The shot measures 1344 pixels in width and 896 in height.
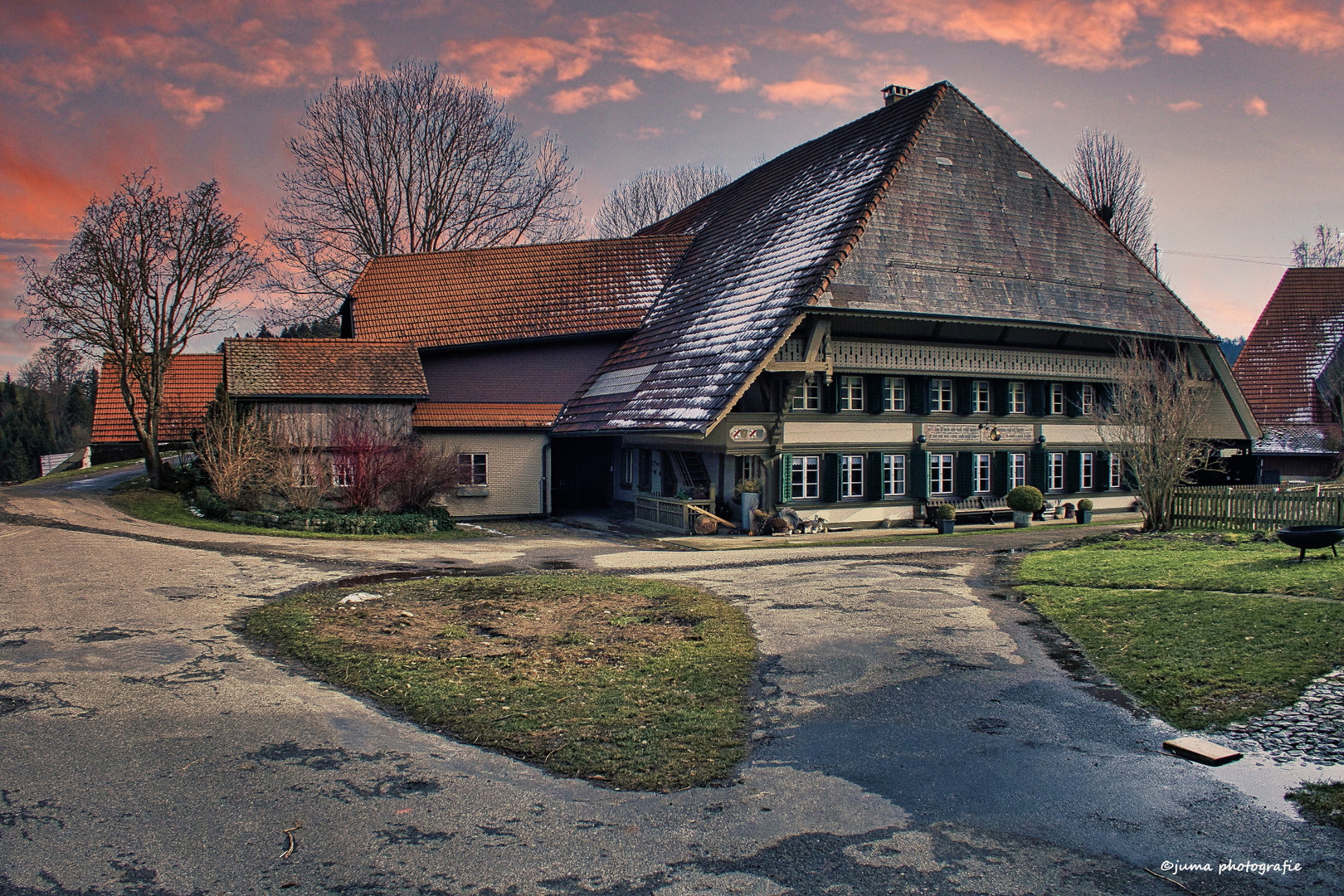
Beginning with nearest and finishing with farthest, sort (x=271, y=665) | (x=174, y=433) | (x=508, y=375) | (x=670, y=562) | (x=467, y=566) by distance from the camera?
1. (x=271, y=665)
2. (x=467, y=566)
3. (x=670, y=562)
4. (x=508, y=375)
5. (x=174, y=433)

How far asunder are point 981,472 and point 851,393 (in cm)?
530

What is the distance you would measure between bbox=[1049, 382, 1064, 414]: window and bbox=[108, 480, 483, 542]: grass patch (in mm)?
18457

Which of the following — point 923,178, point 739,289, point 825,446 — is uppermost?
point 923,178

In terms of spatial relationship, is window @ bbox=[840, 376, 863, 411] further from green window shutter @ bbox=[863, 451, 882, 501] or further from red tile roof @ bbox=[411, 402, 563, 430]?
red tile roof @ bbox=[411, 402, 563, 430]

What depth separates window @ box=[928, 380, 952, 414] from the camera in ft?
88.9

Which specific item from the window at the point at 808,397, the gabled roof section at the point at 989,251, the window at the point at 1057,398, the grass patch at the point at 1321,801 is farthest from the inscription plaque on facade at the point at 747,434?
the grass patch at the point at 1321,801

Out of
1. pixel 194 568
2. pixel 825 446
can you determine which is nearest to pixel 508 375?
pixel 825 446

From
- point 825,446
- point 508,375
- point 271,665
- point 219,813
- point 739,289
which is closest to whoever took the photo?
point 219,813

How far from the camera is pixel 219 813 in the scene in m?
5.93

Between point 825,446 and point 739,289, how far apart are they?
568cm

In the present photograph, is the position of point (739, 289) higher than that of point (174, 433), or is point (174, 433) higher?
point (739, 289)

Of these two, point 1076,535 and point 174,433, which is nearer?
point 1076,535

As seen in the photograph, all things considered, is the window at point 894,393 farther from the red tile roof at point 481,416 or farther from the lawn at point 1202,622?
the red tile roof at point 481,416

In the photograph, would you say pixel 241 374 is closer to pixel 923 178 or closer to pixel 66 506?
pixel 66 506
